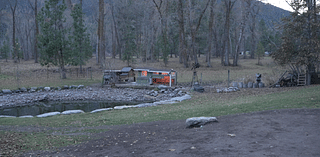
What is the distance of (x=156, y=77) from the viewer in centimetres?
2577

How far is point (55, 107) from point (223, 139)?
15996mm

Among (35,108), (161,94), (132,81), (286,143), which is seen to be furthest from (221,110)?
(132,81)

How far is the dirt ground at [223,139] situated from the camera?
6.09m

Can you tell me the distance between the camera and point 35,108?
1923 cm

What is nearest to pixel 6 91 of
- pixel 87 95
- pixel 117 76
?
pixel 87 95

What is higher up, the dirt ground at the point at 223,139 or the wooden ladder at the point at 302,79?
the wooden ladder at the point at 302,79

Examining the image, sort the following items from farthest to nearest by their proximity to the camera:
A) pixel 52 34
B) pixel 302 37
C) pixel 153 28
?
pixel 153 28 < pixel 52 34 < pixel 302 37

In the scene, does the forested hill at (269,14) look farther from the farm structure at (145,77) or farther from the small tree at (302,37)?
the farm structure at (145,77)

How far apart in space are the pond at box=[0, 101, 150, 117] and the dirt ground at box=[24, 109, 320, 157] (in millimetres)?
10217

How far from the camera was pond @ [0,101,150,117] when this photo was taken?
58.9 ft

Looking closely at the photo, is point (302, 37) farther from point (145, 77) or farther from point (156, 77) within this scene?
point (145, 77)

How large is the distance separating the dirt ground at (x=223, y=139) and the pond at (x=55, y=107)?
402 inches

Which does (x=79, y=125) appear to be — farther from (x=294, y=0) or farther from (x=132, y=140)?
(x=294, y=0)

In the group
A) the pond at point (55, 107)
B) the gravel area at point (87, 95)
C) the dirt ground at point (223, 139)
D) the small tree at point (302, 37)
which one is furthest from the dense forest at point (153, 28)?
the dirt ground at point (223, 139)
